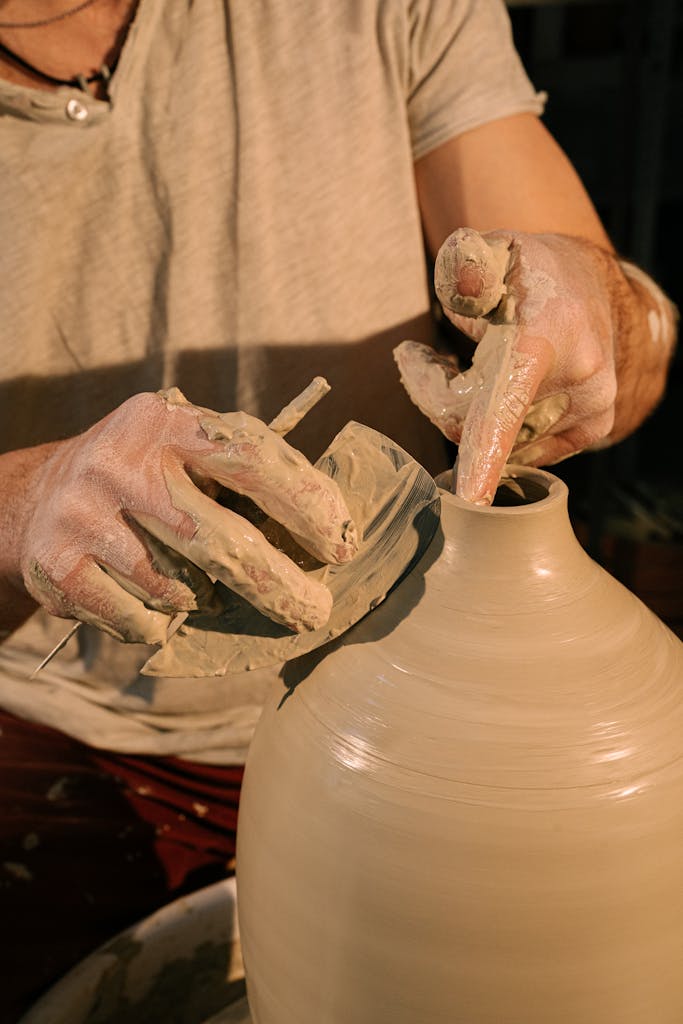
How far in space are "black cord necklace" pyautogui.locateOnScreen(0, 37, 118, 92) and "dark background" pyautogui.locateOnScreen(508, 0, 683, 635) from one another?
140 cm

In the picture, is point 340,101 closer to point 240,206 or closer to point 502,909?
point 240,206

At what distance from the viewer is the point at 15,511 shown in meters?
0.88

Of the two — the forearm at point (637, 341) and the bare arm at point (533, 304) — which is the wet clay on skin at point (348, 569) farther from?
the forearm at point (637, 341)

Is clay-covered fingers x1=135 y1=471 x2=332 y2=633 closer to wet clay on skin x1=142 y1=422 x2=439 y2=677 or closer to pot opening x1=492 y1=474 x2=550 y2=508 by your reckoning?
wet clay on skin x1=142 y1=422 x2=439 y2=677

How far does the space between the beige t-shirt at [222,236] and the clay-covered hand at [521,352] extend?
1.04 ft

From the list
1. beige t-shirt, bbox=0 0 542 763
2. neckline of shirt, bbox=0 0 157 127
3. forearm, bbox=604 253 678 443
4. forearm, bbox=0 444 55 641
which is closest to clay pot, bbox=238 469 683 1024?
forearm, bbox=0 444 55 641

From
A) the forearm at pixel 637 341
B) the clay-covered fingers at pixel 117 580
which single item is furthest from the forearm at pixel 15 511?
the forearm at pixel 637 341

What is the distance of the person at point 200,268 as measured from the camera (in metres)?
1.16

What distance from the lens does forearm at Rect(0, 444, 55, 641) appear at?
0.88m

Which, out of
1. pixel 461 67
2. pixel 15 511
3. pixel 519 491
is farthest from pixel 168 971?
pixel 461 67

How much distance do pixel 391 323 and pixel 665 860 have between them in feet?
2.75

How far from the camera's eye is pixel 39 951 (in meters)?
1.24

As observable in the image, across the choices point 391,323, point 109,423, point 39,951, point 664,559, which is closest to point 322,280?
point 391,323

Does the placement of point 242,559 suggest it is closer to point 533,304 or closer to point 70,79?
point 533,304
